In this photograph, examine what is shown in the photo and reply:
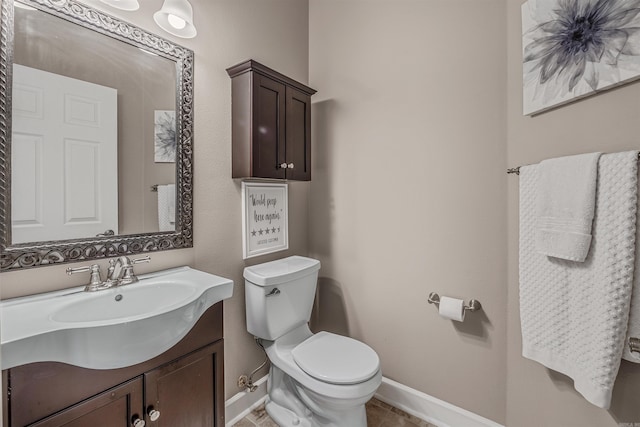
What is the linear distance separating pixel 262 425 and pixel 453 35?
7.70ft

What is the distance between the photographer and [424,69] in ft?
5.32

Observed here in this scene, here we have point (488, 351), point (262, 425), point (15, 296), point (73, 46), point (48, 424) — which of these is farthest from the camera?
point (262, 425)

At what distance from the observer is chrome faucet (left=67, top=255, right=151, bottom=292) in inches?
42.4

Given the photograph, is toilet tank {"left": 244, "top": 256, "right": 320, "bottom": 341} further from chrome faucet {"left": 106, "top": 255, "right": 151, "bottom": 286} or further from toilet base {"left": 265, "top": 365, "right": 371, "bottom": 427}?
chrome faucet {"left": 106, "top": 255, "right": 151, "bottom": 286}

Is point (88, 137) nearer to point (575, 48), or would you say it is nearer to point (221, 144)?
point (221, 144)

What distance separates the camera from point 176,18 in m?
1.29

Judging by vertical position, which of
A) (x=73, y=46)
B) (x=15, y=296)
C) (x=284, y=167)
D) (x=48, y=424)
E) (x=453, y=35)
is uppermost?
(x=453, y=35)

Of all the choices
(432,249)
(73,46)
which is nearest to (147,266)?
(73,46)

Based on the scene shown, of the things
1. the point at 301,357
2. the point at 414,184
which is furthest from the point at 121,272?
the point at 414,184

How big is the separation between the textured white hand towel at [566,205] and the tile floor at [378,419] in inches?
48.2

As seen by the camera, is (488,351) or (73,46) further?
(488,351)

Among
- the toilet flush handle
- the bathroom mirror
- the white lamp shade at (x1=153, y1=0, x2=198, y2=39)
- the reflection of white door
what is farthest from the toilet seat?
the white lamp shade at (x1=153, y1=0, x2=198, y2=39)

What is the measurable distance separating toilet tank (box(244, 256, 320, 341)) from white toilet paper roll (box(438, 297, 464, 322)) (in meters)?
0.73

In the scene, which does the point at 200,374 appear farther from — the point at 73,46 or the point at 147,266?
the point at 73,46
